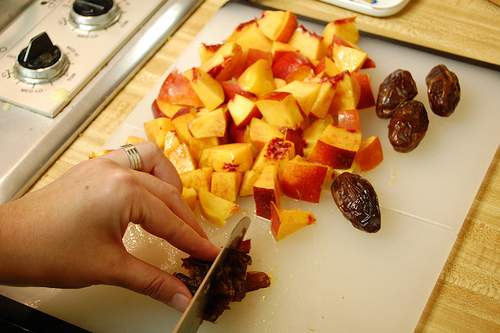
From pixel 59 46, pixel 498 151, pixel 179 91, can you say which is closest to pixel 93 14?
pixel 59 46

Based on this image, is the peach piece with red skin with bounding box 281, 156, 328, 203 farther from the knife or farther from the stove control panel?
the stove control panel

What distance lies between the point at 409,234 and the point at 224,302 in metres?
0.70

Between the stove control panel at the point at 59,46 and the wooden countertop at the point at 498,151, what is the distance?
0.57 ft

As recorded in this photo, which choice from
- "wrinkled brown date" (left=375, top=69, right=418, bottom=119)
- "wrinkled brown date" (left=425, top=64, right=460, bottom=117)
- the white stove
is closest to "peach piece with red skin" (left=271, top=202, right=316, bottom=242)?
"wrinkled brown date" (left=375, top=69, right=418, bottom=119)

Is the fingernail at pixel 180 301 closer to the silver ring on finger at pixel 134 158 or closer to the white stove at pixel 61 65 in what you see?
the silver ring on finger at pixel 134 158

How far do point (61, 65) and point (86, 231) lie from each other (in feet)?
3.85

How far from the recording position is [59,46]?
→ 84.0 inches

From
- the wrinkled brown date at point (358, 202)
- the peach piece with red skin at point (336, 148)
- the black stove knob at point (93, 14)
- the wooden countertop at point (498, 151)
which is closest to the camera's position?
the wooden countertop at point (498, 151)

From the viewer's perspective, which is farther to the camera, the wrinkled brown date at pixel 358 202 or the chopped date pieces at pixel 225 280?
the wrinkled brown date at pixel 358 202

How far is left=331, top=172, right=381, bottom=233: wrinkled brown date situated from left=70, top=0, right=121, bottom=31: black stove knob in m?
1.40

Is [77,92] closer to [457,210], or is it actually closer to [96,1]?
[96,1]

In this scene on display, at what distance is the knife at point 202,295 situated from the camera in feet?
3.90

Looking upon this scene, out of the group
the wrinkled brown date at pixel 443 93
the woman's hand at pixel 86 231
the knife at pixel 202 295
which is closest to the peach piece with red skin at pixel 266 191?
the knife at pixel 202 295

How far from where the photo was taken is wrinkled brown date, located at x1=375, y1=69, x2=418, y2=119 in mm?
1823
